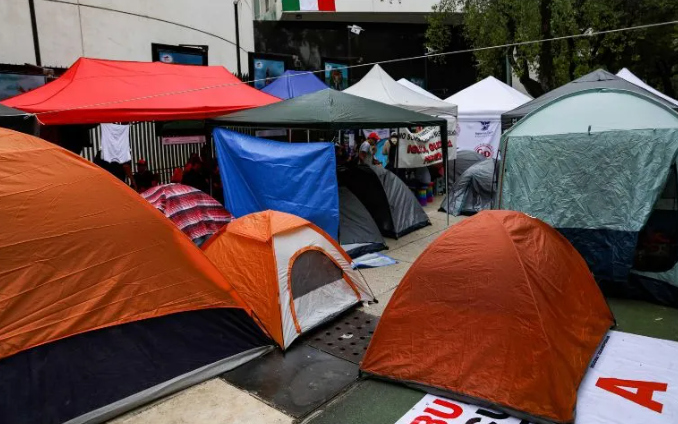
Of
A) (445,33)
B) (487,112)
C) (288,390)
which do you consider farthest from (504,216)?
(445,33)

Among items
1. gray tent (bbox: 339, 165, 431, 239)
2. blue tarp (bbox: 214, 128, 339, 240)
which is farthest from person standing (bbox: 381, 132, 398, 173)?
blue tarp (bbox: 214, 128, 339, 240)

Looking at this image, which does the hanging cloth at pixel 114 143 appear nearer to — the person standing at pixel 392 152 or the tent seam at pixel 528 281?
the person standing at pixel 392 152

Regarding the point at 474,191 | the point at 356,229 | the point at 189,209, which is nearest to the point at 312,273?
the point at 189,209

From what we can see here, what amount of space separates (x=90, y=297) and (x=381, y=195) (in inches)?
245

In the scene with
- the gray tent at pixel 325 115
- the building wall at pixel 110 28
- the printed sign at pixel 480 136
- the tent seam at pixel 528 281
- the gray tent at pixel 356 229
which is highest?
the building wall at pixel 110 28

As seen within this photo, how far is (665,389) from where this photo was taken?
412 cm

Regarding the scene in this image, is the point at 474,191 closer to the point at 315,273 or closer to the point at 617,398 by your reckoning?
the point at 315,273

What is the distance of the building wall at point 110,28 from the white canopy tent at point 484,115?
328 inches

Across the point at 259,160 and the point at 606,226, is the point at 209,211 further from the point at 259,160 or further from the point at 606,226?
the point at 606,226

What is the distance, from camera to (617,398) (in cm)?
400

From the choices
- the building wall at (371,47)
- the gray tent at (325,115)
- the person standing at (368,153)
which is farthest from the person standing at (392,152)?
the building wall at (371,47)

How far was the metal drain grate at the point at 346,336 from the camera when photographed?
5078mm

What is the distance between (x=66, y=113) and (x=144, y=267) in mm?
4859

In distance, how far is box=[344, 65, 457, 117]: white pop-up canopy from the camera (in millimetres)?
12328
